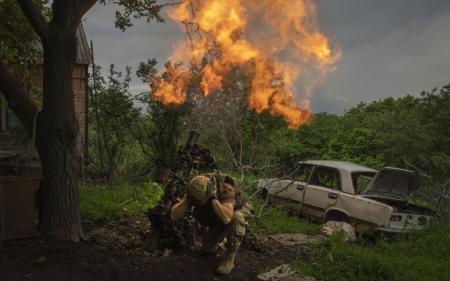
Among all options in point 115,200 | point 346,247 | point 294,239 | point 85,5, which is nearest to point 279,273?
Answer: point 346,247

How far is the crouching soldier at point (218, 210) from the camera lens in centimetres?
545

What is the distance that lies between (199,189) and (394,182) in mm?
4840

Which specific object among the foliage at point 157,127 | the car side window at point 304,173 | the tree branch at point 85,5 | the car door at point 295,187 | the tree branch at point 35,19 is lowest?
the car door at point 295,187

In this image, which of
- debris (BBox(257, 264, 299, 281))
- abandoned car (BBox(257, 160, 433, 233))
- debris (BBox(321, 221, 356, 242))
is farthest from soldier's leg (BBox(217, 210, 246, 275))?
abandoned car (BBox(257, 160, 433, 233))

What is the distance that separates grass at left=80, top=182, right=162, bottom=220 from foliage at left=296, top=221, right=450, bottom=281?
3.97 m

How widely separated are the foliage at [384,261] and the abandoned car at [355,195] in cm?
60

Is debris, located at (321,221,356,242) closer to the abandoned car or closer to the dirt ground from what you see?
the abandoned car

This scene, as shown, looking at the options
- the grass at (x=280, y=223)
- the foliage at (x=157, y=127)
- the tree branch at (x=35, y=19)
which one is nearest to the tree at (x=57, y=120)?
the tree branch at (x=35, y=19)

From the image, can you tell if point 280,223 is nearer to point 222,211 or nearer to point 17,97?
point 222,211

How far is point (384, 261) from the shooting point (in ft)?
18.5

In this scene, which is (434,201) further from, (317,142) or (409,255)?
(317,142)

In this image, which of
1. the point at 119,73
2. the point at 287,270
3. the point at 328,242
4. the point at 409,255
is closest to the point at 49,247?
the point at 287,270

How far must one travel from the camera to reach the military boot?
17.5 ft

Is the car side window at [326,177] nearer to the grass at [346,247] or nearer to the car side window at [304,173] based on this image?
the car side window at [304,173]
